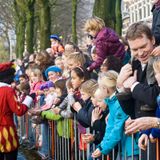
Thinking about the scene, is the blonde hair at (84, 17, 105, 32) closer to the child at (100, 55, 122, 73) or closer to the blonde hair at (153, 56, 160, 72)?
the child at (100, 55, 122, 73)

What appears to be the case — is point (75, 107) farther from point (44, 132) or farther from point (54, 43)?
point (54, 43)

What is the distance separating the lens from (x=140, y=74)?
206 inches

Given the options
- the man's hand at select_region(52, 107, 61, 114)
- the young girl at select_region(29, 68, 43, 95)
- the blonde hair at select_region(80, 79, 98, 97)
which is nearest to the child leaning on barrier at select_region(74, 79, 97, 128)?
the blonde hair at select_region(80, 79, 98, 97)

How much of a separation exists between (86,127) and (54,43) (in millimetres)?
6565

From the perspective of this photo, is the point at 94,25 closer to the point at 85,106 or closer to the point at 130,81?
the point at 85,106

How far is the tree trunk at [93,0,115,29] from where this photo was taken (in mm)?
13445

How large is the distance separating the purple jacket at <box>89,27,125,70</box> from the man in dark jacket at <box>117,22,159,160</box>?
99.8 inches

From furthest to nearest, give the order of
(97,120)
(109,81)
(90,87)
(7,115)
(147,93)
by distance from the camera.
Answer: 1. (7,115)
2. (90,87)
3. (97,120)
4. (109,81)
5. (147,93)

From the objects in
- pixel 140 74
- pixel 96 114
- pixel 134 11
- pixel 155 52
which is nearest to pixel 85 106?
pixel 96 114

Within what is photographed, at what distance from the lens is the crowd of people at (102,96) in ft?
16.1

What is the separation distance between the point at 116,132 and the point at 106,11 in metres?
8.32

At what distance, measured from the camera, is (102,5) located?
44.3 feet

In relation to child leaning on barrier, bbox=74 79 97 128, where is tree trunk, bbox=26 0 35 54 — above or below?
→ above

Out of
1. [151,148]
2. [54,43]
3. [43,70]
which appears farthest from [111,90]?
[54,43]
